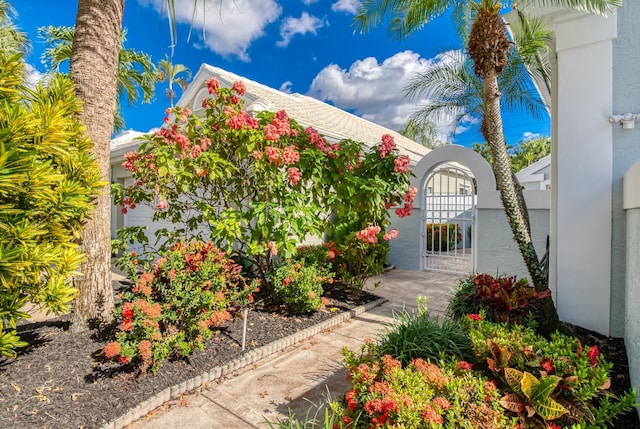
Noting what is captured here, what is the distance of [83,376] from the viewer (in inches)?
133

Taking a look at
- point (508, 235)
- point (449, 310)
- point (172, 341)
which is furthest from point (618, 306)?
point (172, 341)

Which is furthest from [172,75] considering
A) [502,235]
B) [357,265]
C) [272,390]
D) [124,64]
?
[272,390]

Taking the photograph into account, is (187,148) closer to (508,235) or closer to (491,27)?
(491,27)

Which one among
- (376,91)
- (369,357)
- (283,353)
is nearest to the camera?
(369,357)

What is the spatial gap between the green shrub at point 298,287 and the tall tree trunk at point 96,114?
8.13ft

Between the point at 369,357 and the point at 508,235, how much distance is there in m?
A: 6.28

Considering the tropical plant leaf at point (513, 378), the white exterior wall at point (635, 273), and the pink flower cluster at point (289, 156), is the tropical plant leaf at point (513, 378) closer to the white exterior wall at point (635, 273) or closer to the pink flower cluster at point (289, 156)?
the white exterior wall at point (635, 273)

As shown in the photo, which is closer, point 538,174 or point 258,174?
point 258,174

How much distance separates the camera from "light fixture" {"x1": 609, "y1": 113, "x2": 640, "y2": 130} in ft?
15.1

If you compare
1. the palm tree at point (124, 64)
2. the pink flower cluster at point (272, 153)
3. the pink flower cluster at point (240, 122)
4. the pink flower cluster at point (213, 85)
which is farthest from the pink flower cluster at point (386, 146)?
the palm tree at point (124, 64)

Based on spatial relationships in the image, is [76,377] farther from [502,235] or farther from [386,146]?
[502,235]

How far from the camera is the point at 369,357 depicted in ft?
11.1

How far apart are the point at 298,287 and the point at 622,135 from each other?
213 inches

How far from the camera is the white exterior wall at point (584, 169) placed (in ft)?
15.8
